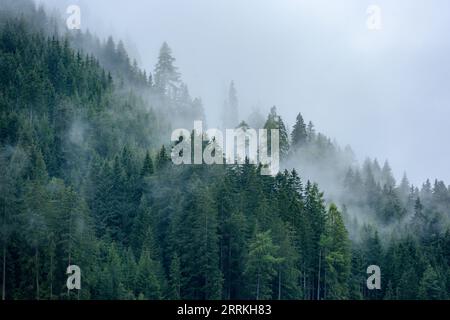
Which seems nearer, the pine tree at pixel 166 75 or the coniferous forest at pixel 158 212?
the coniferous forest at pixel 158 212

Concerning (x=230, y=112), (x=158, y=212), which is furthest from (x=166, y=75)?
(x=158, y=212)

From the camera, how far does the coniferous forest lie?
278ft

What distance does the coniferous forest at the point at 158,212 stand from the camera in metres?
84.9

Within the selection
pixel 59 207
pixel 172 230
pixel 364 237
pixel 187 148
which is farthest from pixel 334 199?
pixel 59 207

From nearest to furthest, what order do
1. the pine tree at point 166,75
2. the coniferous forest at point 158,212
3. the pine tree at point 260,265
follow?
the coniferous forest at point 158,212
the pine tree at point 260,265
the pine tree at point 166,75

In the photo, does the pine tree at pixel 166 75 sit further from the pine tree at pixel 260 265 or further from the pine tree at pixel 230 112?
the pine tree at pixel 260 265

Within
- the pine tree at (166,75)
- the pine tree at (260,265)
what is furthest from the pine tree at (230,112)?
the pine tree at (260,265)

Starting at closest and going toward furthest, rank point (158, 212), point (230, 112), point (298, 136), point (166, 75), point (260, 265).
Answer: point (260, 265)
point (158, 212)
point (298, 136)
point (166, 75)
point (230, 112)

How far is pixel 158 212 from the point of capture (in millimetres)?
99125

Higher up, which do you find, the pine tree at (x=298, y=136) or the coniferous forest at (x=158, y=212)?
the pine tree at (x=298, y=136)

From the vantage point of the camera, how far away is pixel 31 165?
102688 millimetres

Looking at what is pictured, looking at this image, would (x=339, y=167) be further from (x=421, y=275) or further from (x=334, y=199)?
(x=421, y=275)

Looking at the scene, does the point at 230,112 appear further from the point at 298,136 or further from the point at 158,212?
the point at 158,212
